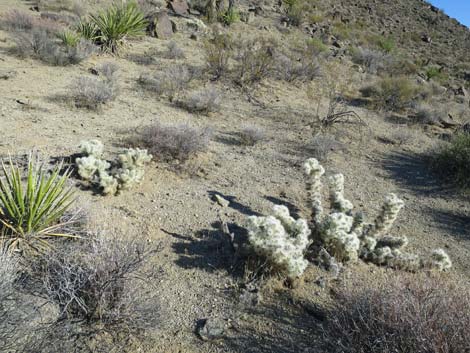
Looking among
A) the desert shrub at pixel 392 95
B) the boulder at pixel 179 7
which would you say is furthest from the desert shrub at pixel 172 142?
the boulder at pixel 179 7

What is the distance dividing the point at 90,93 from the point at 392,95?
7991 millimetres

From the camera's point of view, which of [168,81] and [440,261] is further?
[168,81]

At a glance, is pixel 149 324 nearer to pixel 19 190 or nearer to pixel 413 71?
pixel 19 190

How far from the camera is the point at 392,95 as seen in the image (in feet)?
36.1

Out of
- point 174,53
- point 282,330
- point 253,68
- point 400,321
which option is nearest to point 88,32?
point 174,53

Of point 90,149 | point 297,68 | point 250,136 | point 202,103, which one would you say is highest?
point 297,68

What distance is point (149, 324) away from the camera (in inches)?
121

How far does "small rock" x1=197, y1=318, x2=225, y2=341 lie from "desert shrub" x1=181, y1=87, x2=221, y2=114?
5494 mm

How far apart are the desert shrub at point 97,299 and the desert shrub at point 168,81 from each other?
18.6 ft

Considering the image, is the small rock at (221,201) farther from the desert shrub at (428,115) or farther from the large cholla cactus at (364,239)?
the desert shrub at (428,115)

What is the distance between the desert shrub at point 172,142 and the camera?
5.95 m

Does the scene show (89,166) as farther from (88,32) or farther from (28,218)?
(88,32)

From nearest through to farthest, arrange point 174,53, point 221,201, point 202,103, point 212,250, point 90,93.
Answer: point 212,250
point 221,201
point 90,93
point 202,103
point 174,53

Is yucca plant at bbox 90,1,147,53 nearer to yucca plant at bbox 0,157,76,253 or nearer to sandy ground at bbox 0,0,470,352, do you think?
sandy ground at bbox 0,0,470,352
